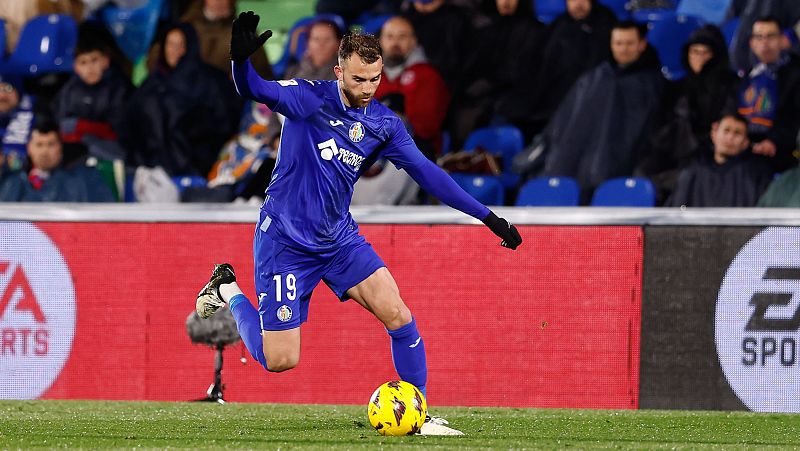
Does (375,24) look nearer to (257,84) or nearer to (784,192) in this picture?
(784,192)

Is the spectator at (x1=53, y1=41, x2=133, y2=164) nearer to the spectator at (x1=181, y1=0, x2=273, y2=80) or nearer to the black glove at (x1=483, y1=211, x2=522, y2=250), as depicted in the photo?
the spectator at (x1=181, y1=0, x2=273, y2=80)

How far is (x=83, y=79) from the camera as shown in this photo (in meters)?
12.4

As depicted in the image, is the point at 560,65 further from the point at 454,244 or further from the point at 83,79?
the point at 83,79

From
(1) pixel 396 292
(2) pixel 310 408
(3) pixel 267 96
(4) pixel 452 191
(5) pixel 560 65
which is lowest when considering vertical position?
(2) pixel 310 408

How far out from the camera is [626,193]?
417 inches

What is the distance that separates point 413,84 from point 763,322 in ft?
12.8

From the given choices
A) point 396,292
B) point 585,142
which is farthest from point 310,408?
point 585,142

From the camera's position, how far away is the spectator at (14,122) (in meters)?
12.2

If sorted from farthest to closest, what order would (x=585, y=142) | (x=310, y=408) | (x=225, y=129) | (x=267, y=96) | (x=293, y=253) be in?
1. (x=225, y=129)
2. (x=585, y=142)
3. (x=310, y=408)
4. (x=293, y=253)
5. (x=267, y=96)

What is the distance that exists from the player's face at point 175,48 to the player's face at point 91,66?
0.63m

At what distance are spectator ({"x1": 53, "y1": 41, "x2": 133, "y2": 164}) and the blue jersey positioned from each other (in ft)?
18.8

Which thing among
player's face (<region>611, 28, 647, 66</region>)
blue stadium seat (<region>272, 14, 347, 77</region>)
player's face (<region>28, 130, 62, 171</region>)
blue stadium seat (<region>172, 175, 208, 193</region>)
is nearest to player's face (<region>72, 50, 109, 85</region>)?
player's face (<region>28, 130, 62, 171</region>)

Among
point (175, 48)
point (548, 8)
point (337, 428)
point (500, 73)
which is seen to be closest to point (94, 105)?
point (175, 48)

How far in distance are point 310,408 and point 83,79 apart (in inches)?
196
